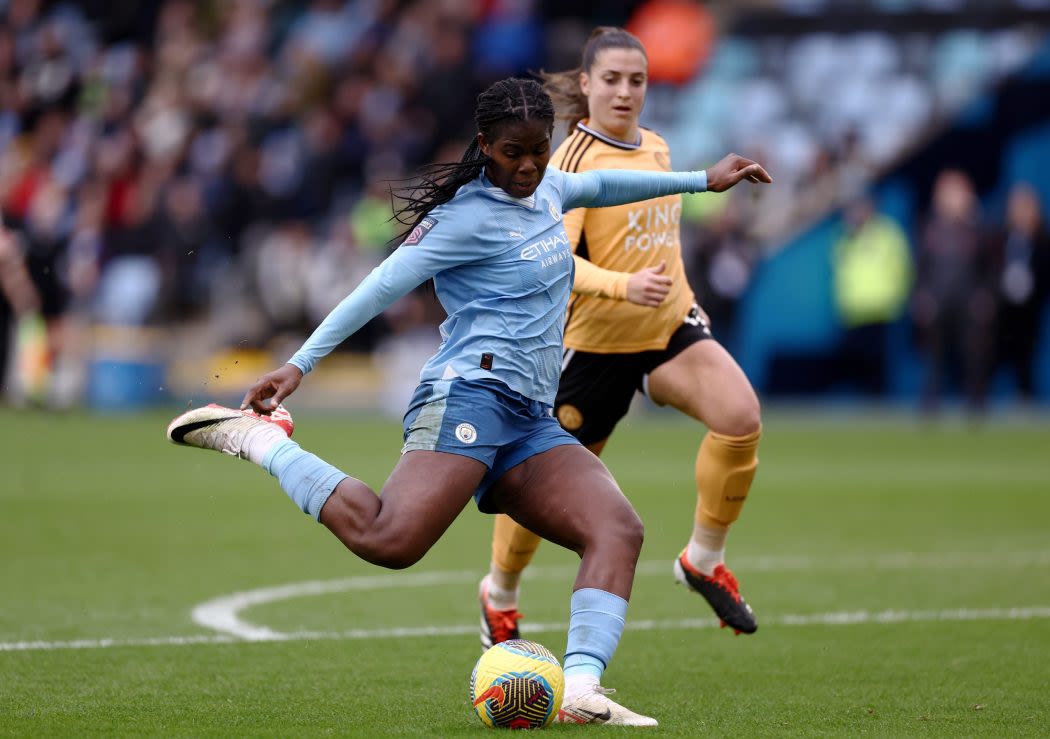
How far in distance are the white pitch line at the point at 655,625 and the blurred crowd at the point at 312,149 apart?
12681mm

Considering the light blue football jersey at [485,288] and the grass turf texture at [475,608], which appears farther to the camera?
the grass turf texture at [475,608]

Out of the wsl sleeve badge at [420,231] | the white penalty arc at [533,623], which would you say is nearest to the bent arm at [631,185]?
the wsl sleeve badge at [420,231]

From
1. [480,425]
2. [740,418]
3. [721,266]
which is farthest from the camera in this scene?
[721,266]

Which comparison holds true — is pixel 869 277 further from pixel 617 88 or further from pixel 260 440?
pixel 260 440

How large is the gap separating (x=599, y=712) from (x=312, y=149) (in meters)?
20.9

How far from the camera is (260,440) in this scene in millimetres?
5555

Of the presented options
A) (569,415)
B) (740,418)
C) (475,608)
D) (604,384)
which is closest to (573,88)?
(604,384)

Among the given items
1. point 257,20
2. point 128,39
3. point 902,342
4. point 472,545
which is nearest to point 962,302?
point 902,342

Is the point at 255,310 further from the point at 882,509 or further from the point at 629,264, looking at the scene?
the point at 629,264

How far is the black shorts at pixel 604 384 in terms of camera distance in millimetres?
7066

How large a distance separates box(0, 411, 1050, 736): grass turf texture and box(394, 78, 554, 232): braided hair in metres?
1.71

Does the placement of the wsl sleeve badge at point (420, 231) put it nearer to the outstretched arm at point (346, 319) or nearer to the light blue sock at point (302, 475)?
the outstretched arm at point (346, 319)

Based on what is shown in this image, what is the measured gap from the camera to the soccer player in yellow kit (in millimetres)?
6914

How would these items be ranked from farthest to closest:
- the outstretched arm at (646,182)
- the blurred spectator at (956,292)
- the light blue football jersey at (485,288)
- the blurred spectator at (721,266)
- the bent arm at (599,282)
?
1. the blurred spectator at (721,266)
2. the blurred spectator at (956,292)
3. the bent arm at (599,282)
4. the outstretched arm at (646,182)
5. the light blue football jersey at (485,288)
